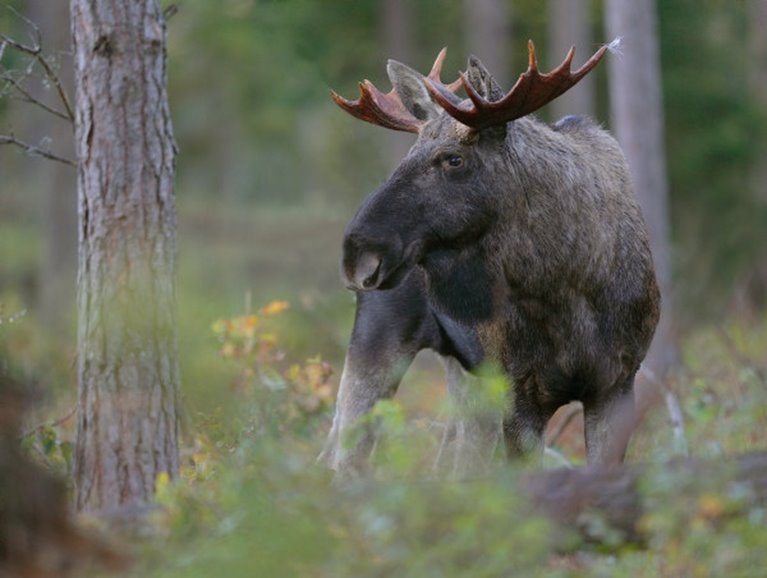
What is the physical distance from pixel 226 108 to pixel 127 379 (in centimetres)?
3368

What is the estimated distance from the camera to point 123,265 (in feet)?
21.8

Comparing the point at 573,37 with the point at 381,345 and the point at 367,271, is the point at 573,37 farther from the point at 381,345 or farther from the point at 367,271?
the point at 367,271

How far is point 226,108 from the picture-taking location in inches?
1565

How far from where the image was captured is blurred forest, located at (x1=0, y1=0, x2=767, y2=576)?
23.5 feet

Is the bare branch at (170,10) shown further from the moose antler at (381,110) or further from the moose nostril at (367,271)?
the moose nostril at (367,271)

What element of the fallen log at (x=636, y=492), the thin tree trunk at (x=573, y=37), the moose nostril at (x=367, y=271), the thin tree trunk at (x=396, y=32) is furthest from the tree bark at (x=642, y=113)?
the fallen log at (x=636, y=492)

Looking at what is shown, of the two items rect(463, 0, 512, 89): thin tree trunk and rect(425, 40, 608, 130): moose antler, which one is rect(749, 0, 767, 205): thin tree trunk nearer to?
rect(463, 0, 512, 89): thin tree trunk

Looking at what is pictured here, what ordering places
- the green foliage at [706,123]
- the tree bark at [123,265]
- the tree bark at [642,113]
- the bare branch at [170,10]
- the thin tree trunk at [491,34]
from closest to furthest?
the tree bark at [123,265] → the bare branch at [170,10] → the tree bark at [642,113] → the thin tree trunk at [491,34] → the green foliage at [706,123]

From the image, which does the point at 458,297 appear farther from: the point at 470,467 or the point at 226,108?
the point at 226,108

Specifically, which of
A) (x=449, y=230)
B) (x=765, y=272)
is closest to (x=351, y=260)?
(x=449, y=230)

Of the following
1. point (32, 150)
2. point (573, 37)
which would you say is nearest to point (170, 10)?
point (32, 150)

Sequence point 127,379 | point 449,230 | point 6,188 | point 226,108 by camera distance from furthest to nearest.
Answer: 1. point 226,108
2. point 6,188
3. point 449,230
4. point 127,379

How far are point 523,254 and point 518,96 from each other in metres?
0.79

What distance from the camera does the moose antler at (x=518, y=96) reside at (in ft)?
22.6
